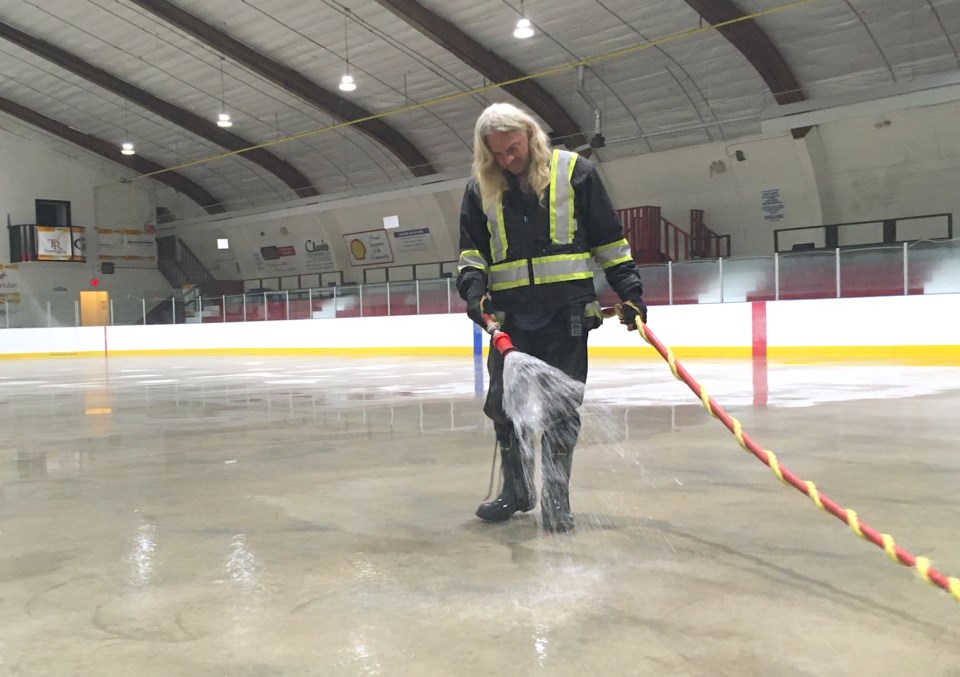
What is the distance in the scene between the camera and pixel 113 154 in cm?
3022

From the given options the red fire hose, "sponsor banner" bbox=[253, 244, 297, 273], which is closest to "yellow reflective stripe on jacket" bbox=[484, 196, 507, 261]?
the red fire hose

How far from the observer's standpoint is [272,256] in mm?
32031

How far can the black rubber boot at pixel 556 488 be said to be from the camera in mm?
2998

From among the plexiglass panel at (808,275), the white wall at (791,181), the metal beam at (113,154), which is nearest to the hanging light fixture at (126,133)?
the metal beam at (113,154)

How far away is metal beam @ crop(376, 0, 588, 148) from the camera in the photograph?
17812 millimetres

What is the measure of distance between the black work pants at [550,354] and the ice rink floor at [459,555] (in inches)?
14.8

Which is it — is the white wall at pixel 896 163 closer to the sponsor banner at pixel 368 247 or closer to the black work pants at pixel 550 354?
the sponsor banner at pixel 368 247

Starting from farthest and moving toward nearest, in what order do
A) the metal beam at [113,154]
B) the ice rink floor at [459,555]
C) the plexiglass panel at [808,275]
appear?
the metal beam at [113,154] → the plexiglass panel at [808,275] → the ice rink floor at [459,555]

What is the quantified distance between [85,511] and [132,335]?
20946mm

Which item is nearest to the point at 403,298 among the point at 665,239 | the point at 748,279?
the point at 665,239

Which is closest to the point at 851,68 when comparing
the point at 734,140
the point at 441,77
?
the point at 734,140

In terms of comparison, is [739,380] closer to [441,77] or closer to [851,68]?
[851,68]

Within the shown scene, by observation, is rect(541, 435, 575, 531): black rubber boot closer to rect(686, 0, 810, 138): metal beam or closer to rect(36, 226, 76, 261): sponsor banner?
rect(686, 0, 810, 138): metal beam

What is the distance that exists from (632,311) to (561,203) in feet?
1.53
